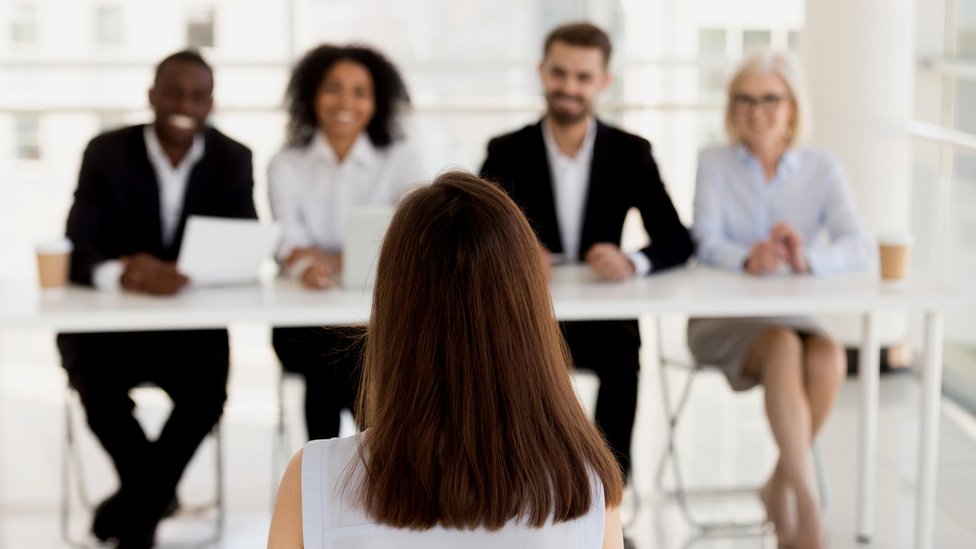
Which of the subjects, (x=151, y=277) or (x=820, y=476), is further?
(x=820, y=476)

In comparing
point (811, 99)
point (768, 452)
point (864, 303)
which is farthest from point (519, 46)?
point (864, 303)

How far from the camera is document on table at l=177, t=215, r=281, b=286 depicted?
2641 mm

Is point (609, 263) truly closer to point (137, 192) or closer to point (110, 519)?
point (137, 192)

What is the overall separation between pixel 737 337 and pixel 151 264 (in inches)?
55.4

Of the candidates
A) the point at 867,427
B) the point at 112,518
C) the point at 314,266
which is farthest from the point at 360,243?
the point at 867,427

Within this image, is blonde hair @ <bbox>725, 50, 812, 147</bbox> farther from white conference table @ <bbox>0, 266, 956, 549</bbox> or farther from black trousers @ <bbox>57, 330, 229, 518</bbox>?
black trousers @ <bbox>57, 330, 229, 518</bbox>

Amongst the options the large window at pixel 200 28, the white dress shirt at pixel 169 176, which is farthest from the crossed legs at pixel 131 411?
the large window at pixel 200 28

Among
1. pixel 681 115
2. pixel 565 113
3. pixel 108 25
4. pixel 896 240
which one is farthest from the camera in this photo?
pixel 108 25

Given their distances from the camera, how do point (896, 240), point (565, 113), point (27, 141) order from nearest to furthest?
point (896, 240) < point (565, 113) < point (27, 141)

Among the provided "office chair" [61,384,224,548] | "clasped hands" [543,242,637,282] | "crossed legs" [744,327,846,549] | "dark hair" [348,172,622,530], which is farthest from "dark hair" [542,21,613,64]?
"dark hair" [348,172,622,530]

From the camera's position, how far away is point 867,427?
2941 millimetres

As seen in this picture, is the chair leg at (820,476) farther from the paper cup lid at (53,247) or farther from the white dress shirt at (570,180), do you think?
the paper cup lid at (53,247)

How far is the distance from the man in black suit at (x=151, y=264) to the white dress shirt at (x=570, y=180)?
800 millimetres

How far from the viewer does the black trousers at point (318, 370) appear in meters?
2.96
